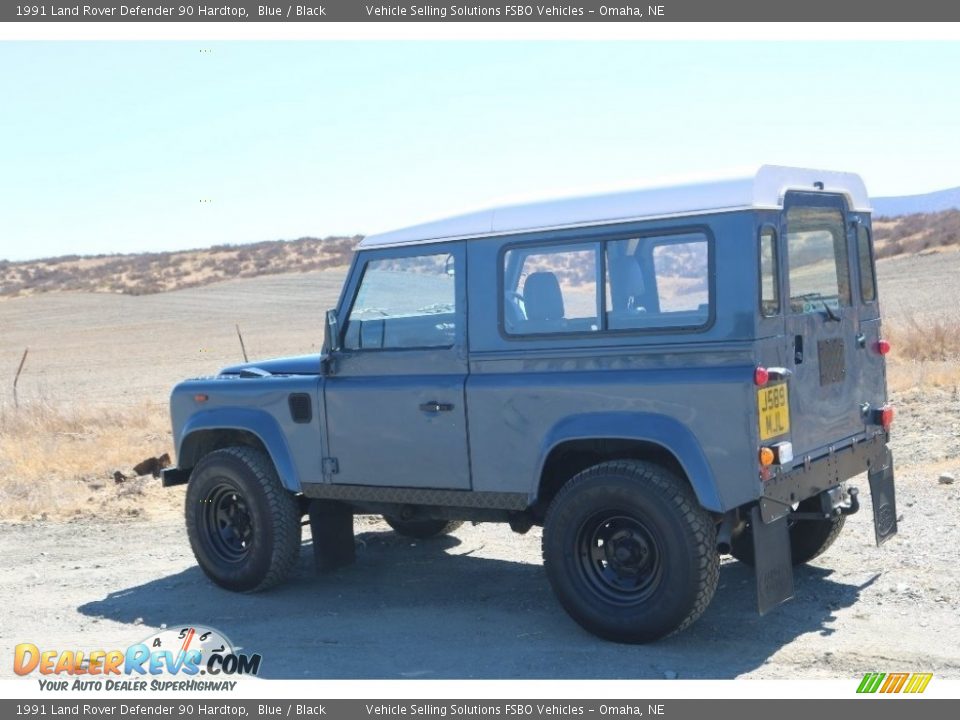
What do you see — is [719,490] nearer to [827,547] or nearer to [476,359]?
[476,359]

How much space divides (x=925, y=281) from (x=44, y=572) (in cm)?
Result: 2686

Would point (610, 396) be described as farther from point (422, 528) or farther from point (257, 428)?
point (422, 528)

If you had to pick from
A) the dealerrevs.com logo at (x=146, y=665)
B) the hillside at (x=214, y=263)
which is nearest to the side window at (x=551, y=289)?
the dealerrevs.com logo at (x=146, y=665)

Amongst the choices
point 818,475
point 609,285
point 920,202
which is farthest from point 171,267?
point 818,475

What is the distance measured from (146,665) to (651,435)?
2.92 metres

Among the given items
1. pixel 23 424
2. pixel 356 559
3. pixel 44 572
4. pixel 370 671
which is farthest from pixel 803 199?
pixel 23 424

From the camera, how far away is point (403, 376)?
654 centimetres

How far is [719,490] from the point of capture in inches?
211

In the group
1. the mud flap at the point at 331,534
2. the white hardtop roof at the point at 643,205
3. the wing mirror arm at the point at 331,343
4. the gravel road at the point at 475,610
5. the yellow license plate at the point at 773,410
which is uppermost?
the white hardtop roof at the point at 643,205

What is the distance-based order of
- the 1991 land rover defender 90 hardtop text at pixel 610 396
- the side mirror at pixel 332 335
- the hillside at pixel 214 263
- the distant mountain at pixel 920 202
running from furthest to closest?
the hillside at pixel 214 263, the distant mountain at pixel 920 202, the side mirror at pixel 332 335, the 1991 land rover defender 90 hardtop text at pixel 610 396

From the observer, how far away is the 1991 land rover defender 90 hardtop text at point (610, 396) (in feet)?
17.9

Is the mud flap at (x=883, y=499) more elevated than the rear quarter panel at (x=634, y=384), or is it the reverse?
the rear quarter panel at (x=634, y=384)

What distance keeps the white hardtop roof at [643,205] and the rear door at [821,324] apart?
13 centimetres

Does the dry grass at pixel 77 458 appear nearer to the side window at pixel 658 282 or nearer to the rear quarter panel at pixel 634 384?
the rear quarter panel at pixel 634 384
